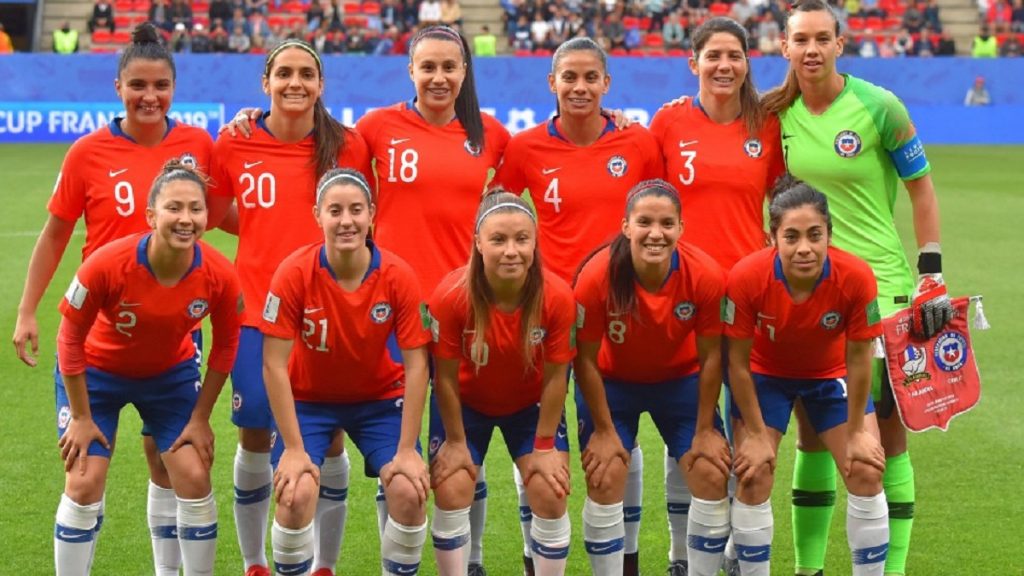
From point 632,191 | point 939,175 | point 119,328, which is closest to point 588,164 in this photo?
point 632,191

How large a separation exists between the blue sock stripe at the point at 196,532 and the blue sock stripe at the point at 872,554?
236 centimetres

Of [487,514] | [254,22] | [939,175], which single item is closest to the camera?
[487,514]

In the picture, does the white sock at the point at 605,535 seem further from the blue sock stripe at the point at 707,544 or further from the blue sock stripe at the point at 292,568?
the blue sock stripe at the point at 292,568

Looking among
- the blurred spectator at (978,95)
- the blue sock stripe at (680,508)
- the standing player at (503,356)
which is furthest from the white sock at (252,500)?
the blurred spectator at (978,95)

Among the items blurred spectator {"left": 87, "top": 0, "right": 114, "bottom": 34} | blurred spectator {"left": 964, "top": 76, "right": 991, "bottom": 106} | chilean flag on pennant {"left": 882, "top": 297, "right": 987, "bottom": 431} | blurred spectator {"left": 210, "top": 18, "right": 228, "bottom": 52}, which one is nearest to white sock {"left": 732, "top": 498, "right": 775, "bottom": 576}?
chilean flag on pennant {"left": 882, "top": 297, "right": 987, "bottom": 431}

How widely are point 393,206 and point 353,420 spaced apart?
3.05ft

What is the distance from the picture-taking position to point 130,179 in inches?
214

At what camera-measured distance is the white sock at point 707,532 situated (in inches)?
203

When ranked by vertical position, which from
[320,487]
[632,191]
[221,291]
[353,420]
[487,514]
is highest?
[632,191]

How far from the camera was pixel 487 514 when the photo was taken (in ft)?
22.0

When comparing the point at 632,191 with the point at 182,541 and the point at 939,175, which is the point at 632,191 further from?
the point at 939,175

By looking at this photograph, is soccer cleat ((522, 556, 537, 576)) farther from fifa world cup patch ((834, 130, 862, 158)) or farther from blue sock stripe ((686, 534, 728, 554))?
fifa world cup patch ((834, 130, 862, 158))

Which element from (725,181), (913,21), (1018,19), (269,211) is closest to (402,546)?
(269,211)

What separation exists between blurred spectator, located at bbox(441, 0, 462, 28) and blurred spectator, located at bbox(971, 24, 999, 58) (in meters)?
10.3
